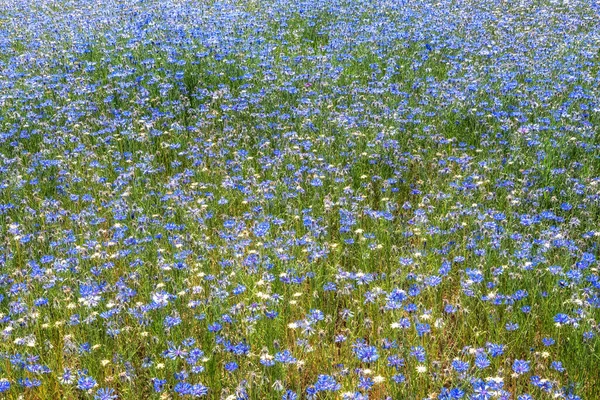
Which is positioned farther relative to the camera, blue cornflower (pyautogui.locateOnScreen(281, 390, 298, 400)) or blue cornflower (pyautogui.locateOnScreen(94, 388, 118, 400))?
blue cornflower (pyautogui.locateOnScreen(94, 388, 118, 400))

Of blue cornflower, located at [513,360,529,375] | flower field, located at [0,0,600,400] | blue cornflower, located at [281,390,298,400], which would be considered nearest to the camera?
blue cornflower, located at [281,390,298,400]

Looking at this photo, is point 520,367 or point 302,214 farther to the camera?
point 302,214

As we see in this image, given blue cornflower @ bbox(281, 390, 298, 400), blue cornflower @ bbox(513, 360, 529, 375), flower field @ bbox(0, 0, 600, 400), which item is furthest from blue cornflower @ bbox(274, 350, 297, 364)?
blue cornflower @ bbox(513, 360, 529, 375)

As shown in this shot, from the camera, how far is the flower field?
345cm

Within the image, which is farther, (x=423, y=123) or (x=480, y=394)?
(x=423, y=123)

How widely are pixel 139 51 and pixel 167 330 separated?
577 centimetres

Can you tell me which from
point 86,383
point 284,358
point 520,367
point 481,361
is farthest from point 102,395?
point 520,367

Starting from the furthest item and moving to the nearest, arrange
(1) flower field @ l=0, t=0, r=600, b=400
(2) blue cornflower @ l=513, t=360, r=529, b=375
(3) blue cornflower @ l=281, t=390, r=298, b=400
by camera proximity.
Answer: (1) flower field @ l=0, t=0, r=600, b=400 < (2) blue cornflower @ l=513, t=360, r=529, b=375 < (3) blue cornflower @ l=281, t=390, r=298, b=400

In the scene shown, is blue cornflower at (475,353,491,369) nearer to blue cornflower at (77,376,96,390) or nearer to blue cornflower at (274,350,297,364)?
blue cornflower at (274,350,297,364)

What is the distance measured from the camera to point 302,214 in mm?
5051

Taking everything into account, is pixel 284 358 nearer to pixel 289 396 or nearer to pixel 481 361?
pixel 289 396

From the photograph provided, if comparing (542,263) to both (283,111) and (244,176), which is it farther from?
(283,111)

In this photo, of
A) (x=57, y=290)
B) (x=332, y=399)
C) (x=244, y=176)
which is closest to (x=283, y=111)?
(x=244, y=176)

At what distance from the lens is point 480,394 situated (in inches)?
112
